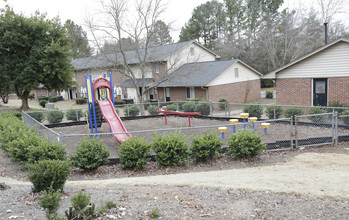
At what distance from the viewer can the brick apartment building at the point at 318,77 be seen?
53.8ft

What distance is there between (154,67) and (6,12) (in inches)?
614

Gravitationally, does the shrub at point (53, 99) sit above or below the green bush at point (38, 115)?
above

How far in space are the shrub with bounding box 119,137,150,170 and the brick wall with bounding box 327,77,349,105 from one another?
12.9m

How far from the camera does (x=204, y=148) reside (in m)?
9.73

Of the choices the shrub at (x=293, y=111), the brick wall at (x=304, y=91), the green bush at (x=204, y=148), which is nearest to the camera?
the green bush at (x=204, y=148)

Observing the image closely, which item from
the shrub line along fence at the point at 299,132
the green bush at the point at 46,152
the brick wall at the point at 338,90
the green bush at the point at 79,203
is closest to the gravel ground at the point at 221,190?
the green bush at the point at 79,203

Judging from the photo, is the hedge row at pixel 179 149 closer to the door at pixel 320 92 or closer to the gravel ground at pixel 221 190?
the gravel ground at pixel 221 190

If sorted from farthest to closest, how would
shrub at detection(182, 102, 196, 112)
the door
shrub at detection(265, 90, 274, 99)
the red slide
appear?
shrub at detection(265, 90, 274, 99), shrub at detection(182, 102, 196, 112), the door, the red slide

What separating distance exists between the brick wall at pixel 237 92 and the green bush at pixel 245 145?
18.3 metres

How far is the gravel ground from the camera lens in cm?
536

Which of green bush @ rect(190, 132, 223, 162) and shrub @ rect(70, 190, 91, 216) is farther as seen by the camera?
green bush @ rect(190, 132, 223, 162)

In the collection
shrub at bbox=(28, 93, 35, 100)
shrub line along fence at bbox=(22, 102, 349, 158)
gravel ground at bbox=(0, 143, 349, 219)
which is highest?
shrub at bbox=(28, 93, 35, 100)

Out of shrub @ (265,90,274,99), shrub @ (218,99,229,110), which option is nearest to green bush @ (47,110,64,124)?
shrub @ (218,99,229,110)

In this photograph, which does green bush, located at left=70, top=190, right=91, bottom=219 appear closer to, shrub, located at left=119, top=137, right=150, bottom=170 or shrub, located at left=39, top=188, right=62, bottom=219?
shrub, located at left=39, top=188, right=62, bottom=219
